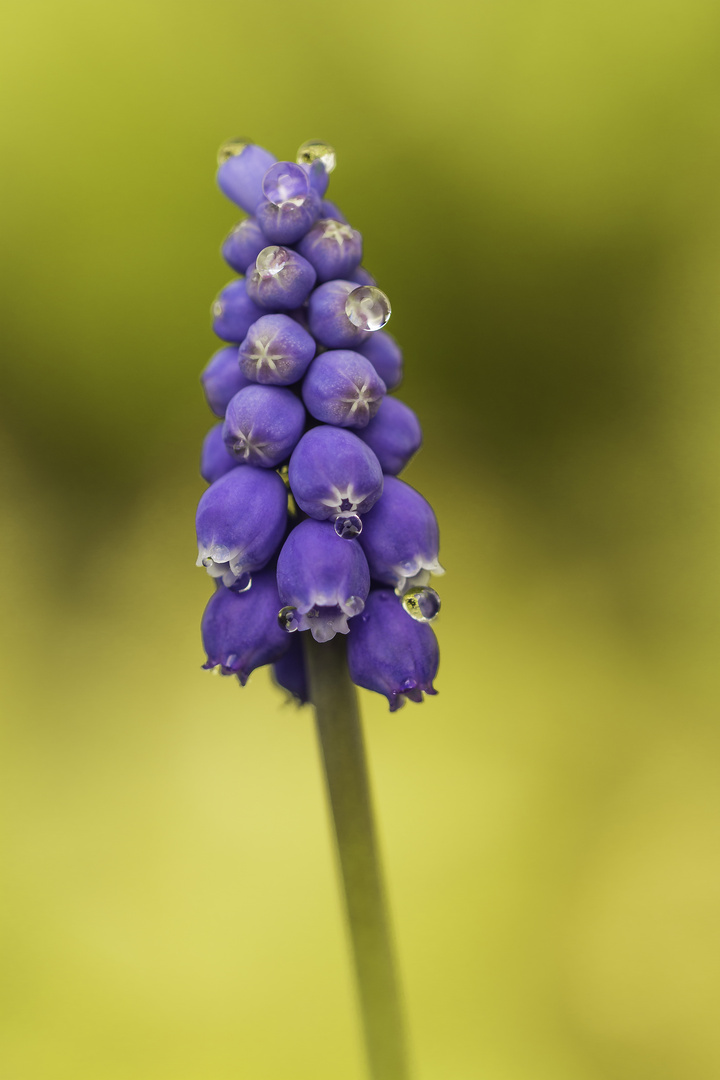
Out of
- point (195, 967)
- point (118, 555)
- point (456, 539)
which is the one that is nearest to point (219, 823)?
point (195, 967)

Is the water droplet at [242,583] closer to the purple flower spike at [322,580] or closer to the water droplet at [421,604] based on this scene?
the purple flower spike at [322,580]

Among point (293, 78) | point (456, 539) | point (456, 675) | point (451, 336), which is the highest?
point (293, 78)

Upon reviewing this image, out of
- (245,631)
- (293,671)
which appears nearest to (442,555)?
(293,671)

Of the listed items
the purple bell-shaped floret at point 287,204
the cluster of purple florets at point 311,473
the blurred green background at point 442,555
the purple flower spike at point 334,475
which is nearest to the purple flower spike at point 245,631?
the cluster of purple florets at point 311,473

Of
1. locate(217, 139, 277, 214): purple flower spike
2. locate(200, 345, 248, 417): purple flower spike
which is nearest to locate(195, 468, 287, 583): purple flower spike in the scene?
locate(200, 345, 248, 417): purple flower spike

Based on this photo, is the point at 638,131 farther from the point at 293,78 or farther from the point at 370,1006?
the point at 370,1006

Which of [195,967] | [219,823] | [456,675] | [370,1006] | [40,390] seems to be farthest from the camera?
[40,390]
